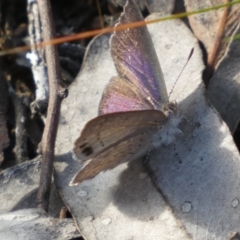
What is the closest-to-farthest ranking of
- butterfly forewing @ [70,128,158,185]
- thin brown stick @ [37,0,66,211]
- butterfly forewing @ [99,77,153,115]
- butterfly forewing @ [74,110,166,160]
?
butterfly forewing @ [74,110,166,160], butterfly forewing @ [70,128,158,185], thin brown stick @ [37,0,66,211], butterfly forewing @ [99,77,153,115]

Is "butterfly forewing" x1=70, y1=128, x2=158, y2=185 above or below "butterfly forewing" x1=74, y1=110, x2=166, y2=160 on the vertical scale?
below

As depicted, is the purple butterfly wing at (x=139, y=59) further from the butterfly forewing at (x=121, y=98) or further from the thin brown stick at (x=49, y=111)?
the thin brown stick at (x=49, y=111)

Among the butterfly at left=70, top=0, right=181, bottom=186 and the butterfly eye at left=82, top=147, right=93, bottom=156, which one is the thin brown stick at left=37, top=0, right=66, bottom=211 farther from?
the butterfly eye at left=82, top=147, right=93, bottom=156

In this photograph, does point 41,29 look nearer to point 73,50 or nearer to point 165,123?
point 73,50

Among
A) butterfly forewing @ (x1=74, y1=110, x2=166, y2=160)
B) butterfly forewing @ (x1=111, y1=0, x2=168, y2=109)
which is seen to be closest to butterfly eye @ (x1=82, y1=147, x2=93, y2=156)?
butterfly forewing @ (x1=74, y1=110, x2=166, y2=160)

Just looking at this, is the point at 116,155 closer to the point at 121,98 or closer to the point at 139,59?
the point at 121,98

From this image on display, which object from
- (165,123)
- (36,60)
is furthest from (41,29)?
(165,123)

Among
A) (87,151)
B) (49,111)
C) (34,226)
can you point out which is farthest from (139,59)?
(34,226)
